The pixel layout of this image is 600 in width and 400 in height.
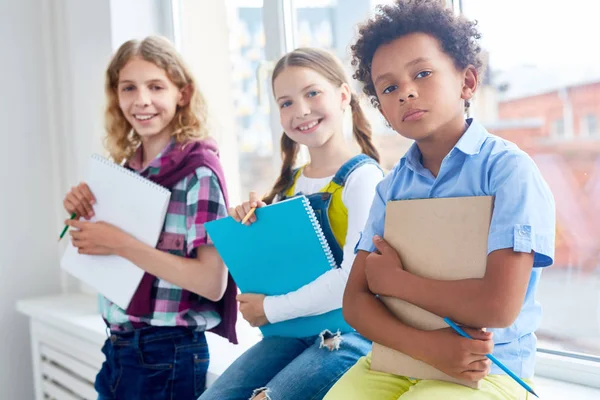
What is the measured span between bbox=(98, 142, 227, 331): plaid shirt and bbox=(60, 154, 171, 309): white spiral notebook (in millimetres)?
33

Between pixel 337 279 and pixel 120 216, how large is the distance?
0.58 metres

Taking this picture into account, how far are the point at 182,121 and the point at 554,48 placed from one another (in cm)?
80

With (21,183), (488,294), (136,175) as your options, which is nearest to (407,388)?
(488,294)

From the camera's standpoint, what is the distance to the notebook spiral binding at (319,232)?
1.07 m

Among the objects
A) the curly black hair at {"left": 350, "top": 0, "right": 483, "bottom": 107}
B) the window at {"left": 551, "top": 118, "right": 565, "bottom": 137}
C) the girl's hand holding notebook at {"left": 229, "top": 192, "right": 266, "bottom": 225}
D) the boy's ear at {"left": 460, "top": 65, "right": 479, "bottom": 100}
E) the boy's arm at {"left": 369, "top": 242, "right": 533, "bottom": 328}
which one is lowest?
the boy's arm at {"left": 369, "top": 242, "right": 533, "bottom": 328}

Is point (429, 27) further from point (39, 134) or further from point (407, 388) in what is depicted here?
point (39, 134)

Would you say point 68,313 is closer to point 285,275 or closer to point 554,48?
point 285,275

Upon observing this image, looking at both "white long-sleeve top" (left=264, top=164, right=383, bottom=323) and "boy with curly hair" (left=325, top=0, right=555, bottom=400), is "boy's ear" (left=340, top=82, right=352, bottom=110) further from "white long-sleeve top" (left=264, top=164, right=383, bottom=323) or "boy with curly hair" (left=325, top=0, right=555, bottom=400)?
"boy with curly hair" (left=325, top=0, right=555, bottom=400)

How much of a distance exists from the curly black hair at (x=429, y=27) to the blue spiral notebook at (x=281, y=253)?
0.31 meters

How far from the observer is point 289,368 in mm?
1036

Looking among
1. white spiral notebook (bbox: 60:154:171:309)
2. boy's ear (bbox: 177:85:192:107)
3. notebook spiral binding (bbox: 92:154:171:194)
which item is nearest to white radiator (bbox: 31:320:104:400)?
white spiral notebook (bbox: 60:154:171:309)

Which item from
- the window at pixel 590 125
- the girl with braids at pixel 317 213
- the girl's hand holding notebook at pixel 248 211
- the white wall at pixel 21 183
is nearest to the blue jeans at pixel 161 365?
the girl with braids at pixel 317 213

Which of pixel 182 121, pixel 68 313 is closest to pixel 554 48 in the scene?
pixel 182 121

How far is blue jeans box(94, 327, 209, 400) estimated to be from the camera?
1.33 m
